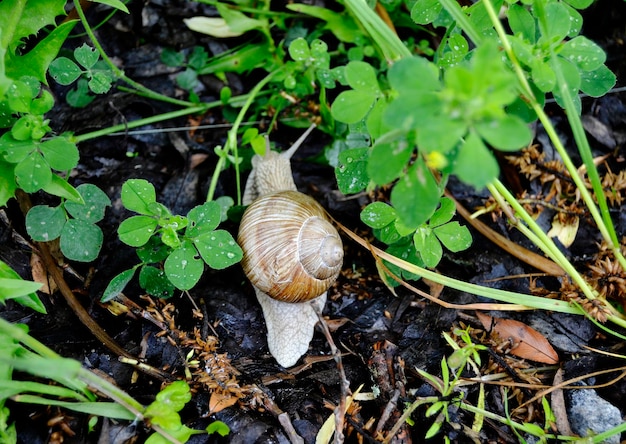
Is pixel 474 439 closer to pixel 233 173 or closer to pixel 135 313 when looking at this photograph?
pixel 135 313

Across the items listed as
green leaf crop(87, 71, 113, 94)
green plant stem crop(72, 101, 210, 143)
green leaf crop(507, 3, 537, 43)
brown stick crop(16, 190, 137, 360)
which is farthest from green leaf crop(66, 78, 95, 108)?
green leaf crop(507, 3, 537, 43)

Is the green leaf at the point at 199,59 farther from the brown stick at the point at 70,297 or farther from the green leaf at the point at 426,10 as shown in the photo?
the green leaf at the point at 426,10

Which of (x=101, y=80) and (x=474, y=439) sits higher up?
(x=101, y=80)

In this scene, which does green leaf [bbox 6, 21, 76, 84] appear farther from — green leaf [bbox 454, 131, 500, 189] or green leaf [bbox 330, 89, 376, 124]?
green leaf [bbox 454, 131, 500, 189]

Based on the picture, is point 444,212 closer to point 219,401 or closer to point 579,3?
point 579,3

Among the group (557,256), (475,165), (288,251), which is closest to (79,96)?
(288,251)

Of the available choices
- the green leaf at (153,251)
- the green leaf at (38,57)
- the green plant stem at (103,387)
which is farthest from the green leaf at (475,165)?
the green leaf at (38,57)

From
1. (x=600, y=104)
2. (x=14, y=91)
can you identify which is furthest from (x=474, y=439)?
(x=14, y=91)
